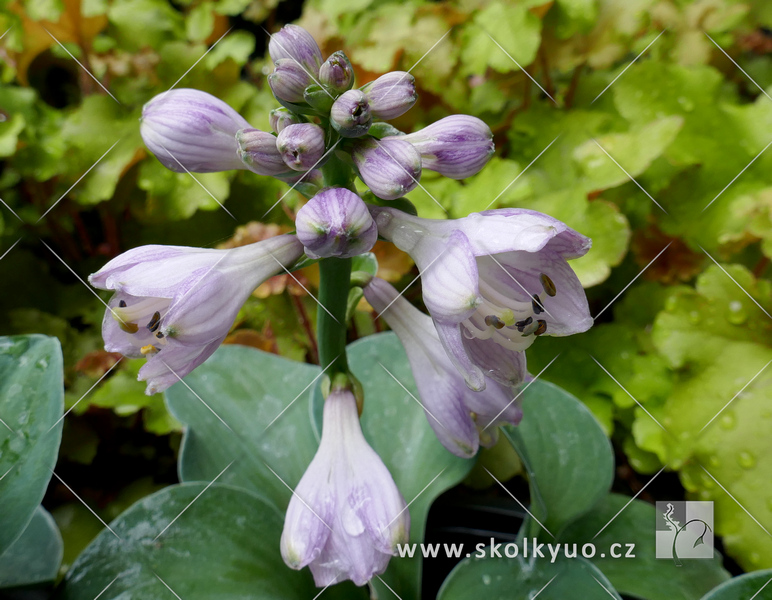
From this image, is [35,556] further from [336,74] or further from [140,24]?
[140,24]

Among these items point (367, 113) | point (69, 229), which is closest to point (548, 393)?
point (367, 113)

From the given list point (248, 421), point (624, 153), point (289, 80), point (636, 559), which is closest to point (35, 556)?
point (248, 421)

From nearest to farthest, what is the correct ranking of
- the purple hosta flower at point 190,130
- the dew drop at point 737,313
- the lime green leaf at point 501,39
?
1. the purple hosta flower at point 190,130
2. the dew drop at point 737,313
3. the lime green leaf at point 501,39

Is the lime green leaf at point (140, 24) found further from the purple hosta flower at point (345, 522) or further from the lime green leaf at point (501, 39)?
the purple hosta flower at point (345, 522)

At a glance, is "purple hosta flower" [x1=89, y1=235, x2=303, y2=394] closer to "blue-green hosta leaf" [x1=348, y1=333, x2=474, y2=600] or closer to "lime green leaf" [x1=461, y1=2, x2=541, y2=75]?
"blue-green hosta leaf" [x1=348, y1=333, x2=474, y2=600]

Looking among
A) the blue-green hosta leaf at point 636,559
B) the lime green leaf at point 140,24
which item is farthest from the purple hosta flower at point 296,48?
the lime green leaf at point 140,24

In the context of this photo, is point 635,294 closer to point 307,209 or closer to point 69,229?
point 307,209
